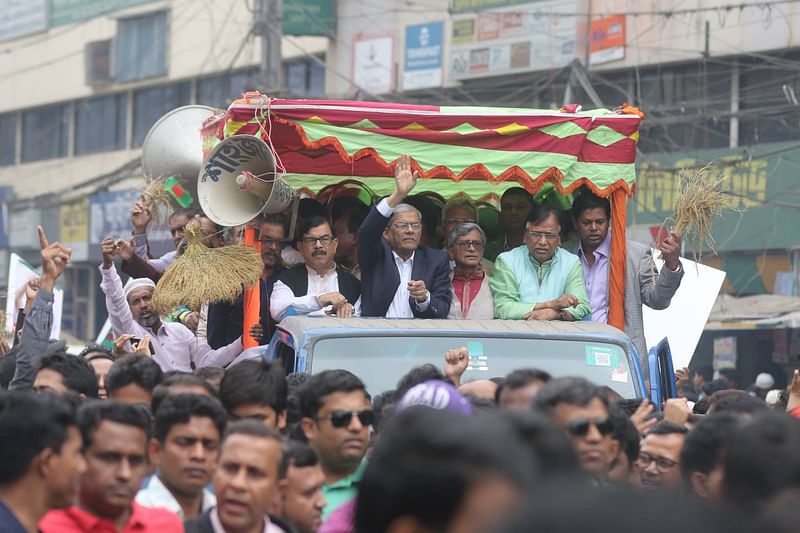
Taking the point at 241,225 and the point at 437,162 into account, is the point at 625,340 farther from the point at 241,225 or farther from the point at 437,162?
the point at 241,225

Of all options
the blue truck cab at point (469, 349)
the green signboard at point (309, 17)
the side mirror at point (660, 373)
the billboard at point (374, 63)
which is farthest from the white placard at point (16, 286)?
the green signboard at point (309, 17)

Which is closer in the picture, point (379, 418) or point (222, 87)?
point (379, 418)

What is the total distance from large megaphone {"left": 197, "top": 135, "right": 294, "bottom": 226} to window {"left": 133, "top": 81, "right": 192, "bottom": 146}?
2746 centimetres

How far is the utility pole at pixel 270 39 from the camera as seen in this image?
20.8 m

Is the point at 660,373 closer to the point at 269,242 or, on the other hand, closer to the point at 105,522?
Answer: the point at 269,242

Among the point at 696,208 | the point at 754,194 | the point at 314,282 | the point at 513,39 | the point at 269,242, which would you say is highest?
the point at 513,39

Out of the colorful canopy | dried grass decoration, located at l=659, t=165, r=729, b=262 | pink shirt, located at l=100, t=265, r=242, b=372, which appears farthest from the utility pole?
dried grass decoration, located at l=659, t=165, r=729, b=262

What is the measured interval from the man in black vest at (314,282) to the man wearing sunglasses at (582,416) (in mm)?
3511

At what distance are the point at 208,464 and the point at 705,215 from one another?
4.73 meters

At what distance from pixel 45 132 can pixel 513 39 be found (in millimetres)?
19012

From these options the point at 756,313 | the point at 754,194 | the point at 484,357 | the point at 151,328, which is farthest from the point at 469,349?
the point at 754,194

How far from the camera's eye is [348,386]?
5.43m

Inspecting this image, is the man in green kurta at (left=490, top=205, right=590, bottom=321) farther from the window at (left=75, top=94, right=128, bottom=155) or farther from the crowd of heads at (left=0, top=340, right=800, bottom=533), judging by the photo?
the window at (left=75, top=94, right=128, bottom=155)

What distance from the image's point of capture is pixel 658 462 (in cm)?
555
